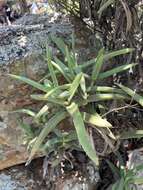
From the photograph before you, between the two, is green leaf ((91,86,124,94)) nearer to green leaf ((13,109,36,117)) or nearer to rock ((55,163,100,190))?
green leaf ((13,109,36,117))

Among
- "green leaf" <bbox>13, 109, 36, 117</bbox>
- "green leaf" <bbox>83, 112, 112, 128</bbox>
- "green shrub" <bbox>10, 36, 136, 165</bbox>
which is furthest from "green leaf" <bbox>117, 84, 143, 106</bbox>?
"green leaf" <bbox>13, 109, 36, 117</bbox>

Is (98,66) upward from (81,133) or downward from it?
upward

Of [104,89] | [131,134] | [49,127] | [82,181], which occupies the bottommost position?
[82,181]

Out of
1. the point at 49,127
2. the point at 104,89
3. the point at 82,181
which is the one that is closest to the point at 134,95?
the point at 104,89

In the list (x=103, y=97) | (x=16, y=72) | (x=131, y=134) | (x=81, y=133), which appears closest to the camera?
(x=81, y=133)

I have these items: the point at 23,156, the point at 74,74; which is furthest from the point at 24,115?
the point at 74,74

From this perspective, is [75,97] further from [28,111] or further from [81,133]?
[28,111]

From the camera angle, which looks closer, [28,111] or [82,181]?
[28,111]
